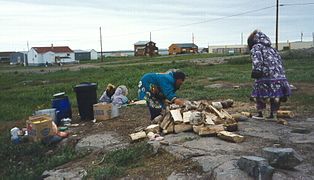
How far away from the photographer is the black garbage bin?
9.91 m

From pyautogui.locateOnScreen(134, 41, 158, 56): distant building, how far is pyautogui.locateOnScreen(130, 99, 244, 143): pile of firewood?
83.6m

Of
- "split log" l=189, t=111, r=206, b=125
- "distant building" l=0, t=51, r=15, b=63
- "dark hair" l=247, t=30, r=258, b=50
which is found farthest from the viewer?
"distant building" l=0, t=51, r=15, b=63

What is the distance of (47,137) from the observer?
8.02 m

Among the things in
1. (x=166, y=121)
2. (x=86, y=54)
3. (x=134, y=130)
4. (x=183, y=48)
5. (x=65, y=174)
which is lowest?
(x=65, y=174)

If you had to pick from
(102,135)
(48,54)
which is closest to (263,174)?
(102,135)

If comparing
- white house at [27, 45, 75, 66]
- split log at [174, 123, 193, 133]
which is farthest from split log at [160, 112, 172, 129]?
white house at [27, 45, 75, 66]

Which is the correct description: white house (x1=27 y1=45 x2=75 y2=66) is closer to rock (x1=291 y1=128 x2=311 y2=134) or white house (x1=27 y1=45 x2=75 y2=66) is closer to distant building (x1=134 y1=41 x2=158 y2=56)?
distant building (x1=134 y1=41 x2=158 y2=56)

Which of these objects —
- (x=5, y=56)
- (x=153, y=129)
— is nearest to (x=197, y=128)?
(x=153, y=129)

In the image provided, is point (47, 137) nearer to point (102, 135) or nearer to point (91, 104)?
point (102, 135)

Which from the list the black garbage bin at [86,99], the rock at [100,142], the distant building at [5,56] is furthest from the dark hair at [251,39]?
the distant building at [5,56]

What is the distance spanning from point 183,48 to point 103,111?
91.8 metres

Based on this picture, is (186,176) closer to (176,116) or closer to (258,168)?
(258,168)

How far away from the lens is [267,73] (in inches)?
289

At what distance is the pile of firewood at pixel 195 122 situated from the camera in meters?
6.57
